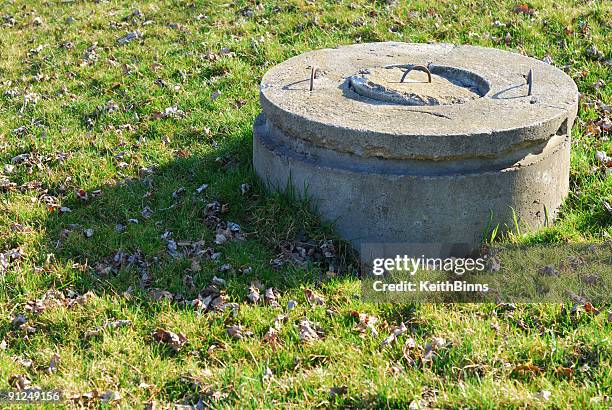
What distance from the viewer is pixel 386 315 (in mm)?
4562

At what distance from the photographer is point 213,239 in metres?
5.46

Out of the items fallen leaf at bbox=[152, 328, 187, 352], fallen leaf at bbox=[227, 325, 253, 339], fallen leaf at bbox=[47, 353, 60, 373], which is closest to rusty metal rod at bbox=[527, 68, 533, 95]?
fallen leaf at bbox=[227, 325, 253, 339]

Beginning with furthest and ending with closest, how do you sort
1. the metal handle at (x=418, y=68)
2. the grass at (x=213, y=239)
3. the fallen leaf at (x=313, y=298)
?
the metal handle at (x=418, y=68), the fallen leaf at (x=313, y=298), the grass at (x=213, y=239)

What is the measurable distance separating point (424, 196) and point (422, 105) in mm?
814

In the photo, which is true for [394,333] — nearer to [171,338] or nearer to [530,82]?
[171,338]

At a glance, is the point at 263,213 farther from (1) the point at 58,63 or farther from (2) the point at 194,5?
(2) the point at 194,5

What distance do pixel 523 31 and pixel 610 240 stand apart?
169 inches

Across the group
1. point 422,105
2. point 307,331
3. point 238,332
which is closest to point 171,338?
point 238,332

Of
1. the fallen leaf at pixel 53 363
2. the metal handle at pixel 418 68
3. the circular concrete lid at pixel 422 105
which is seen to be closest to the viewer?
the fallen leaf at pixel 53 363

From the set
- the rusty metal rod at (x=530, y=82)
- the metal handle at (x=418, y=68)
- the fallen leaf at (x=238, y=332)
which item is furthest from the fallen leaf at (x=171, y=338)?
the rusty metal rod at (x=530, y=82)

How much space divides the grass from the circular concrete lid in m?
0.66

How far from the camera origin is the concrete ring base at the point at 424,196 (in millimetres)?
4941

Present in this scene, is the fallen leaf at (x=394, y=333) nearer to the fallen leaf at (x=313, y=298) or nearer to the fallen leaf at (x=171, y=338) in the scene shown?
the fallen leaf at (x=313, y=298)

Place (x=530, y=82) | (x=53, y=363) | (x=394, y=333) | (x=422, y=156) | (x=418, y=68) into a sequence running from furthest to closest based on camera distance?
1. (x=418, y=68)
2. (x=530, y=82)
3. (x=422, y=156)
4. (x=394, y=333)
5. (x=53, y=363)
